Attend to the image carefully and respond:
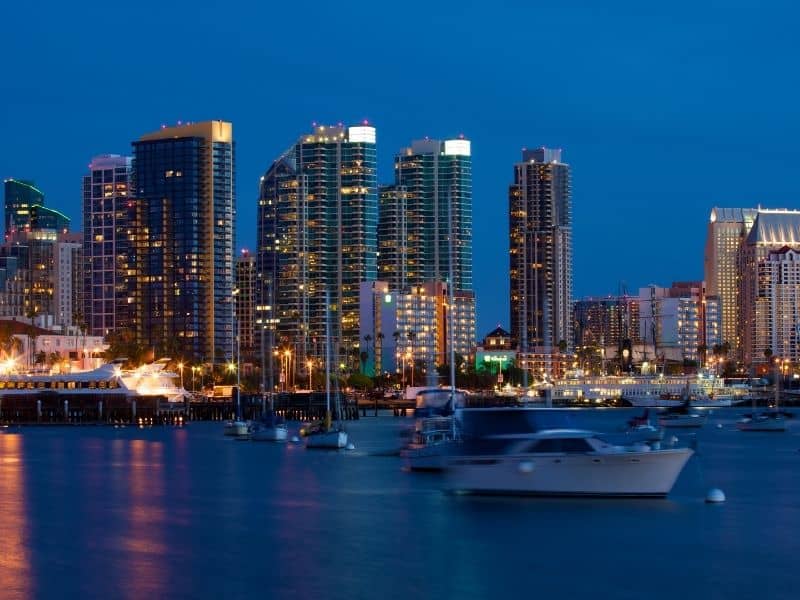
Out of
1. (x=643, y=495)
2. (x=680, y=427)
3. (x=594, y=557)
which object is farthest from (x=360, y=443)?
(x=594, y=557)

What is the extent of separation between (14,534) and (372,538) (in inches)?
516

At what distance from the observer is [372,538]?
52.2m

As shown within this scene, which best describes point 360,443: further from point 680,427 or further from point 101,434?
point 680,427

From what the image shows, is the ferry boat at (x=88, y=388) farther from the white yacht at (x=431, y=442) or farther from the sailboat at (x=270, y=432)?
the white yacht at (x=431, y=442)

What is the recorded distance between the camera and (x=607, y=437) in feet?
202

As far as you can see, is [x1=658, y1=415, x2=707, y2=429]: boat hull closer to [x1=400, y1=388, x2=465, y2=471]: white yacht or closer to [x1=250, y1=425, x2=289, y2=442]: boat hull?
[x1=250, y1=425, x2=289, y2=442]: boat hull

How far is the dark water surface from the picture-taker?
42.1m

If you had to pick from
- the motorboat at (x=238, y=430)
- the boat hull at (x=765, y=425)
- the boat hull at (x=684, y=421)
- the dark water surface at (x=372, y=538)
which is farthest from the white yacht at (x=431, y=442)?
the boat hull at (x=684, y=421)

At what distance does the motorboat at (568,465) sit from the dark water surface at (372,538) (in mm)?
772

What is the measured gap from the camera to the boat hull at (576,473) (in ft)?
183

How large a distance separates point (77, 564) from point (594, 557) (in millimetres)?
16173

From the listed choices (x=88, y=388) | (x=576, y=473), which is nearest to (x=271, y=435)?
(x=88, y=388)

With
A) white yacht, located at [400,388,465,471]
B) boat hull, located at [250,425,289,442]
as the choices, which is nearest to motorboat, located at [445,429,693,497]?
white yacht, located at [400,388,465,471]

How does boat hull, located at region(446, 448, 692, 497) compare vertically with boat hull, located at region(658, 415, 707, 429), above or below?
above
